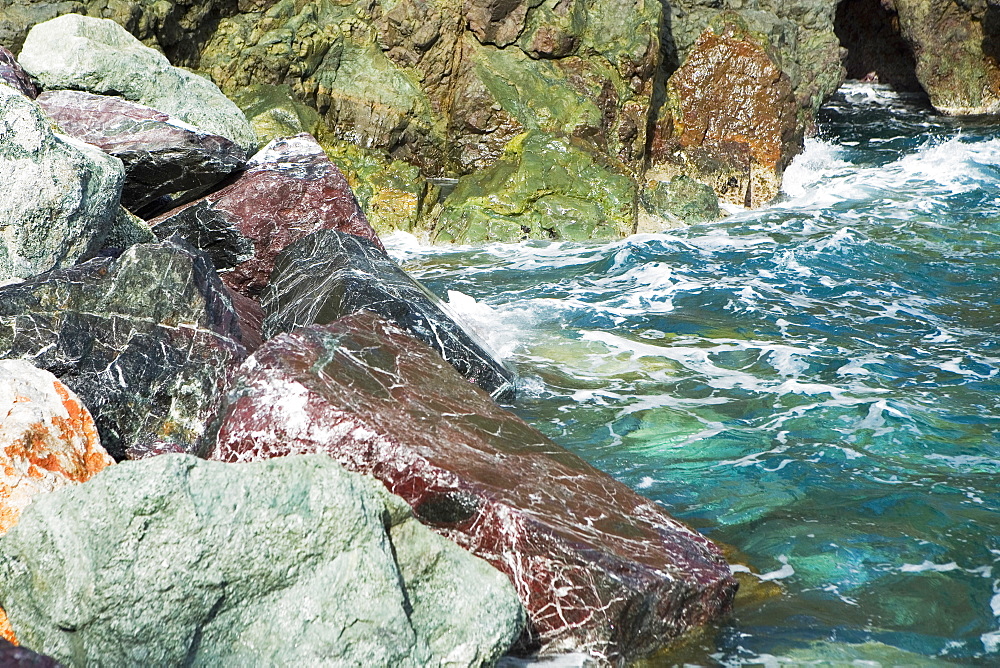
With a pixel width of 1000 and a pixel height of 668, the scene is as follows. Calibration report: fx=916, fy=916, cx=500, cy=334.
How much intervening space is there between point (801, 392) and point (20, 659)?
4426 mm

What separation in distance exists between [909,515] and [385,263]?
9.99 ft

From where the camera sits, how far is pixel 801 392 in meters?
5.34

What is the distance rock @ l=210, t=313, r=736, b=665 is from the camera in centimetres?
293

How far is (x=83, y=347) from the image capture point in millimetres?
3826

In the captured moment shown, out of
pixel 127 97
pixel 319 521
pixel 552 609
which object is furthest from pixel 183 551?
pixel 127 97

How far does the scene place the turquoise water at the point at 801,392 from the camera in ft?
11.1

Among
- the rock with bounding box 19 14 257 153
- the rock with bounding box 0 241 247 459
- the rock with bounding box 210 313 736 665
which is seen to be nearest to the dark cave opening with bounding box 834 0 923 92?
the rock with bounding box 19 14 257 153

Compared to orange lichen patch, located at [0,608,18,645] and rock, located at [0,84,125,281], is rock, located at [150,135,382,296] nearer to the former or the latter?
rock, located at [0,84,125,281]

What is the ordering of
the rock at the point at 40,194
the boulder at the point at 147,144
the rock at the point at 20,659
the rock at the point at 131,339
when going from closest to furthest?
1. the rock at the point at 20,659
2. the rock at the point at 131,339
3. the rock at the point at 40,194
4. the boulder at the point at 147,144

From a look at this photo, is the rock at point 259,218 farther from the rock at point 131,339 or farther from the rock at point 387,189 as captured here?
the rock at point 387,189

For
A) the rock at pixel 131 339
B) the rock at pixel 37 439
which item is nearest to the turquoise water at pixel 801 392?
the rock at pixel 131 339

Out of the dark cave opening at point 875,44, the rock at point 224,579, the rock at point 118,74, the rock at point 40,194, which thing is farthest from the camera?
the dark cave opening at point 875,44

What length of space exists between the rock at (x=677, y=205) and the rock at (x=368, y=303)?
5.00 metres

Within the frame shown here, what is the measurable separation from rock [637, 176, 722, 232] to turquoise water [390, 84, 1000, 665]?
292mm
